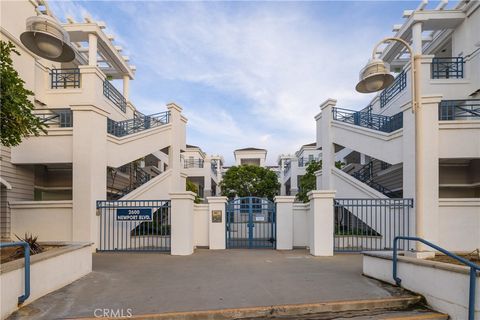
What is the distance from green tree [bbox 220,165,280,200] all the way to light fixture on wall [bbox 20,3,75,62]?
1183 inches

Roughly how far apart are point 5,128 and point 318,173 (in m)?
15.8

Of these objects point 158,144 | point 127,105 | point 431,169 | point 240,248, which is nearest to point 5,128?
point 240,248

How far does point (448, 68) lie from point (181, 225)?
46.8 feet

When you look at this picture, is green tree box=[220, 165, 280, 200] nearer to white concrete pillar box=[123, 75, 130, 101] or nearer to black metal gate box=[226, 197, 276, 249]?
white concrete pillar box=[123, 75, 130, 101]

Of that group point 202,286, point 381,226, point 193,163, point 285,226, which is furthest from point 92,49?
point 193,163

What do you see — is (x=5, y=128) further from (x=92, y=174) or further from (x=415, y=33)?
(x=415, y=33)

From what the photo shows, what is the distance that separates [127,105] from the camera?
2170 cm

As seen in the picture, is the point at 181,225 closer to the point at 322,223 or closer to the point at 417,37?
the point at 322,223

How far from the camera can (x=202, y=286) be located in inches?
289

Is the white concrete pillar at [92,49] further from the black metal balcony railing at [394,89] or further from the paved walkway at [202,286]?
the black metal balcony railing at [394,89]

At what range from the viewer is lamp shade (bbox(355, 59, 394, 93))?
7.24 metres

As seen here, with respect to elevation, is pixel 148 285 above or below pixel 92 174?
below

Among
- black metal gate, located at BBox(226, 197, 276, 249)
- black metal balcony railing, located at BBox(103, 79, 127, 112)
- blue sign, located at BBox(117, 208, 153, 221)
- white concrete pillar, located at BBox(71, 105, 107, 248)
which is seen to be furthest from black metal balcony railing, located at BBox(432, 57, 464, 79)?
black metal balcony railing, located at BBox(103, 79, 127, 112)

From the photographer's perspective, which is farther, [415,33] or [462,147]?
[415,33]
